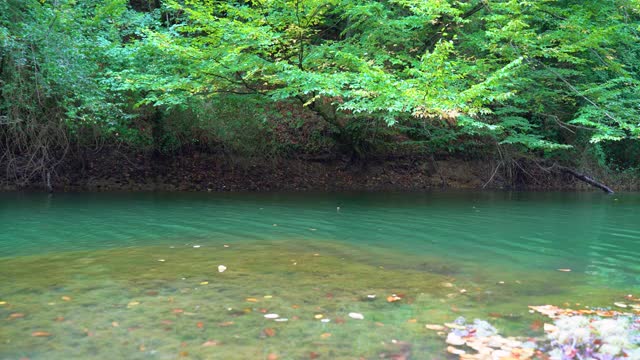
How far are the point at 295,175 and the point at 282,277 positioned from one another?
50.1ft

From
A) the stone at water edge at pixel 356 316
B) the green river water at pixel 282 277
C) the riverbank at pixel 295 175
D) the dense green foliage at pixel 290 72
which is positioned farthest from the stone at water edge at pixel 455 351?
the riverbank at pixel 295 175

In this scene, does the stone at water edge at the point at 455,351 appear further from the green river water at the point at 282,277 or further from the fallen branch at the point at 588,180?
the fallen branch at the point at 588,180

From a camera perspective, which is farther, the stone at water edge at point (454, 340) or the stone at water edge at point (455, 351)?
the stone at water edge at point (454, 340)

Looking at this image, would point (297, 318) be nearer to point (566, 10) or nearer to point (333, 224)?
point (333, 224)

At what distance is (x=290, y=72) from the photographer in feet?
44.1

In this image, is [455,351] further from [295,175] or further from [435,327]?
[295,175]

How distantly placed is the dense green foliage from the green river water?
3225 millimetres

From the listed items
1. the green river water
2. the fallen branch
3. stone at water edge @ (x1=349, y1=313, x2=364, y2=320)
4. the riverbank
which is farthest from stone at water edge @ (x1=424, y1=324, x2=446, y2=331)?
the fallen branch

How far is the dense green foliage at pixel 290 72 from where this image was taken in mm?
13016

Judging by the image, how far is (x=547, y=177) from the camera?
Answer: 23203 mm

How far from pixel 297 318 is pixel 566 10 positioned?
15.8 metres

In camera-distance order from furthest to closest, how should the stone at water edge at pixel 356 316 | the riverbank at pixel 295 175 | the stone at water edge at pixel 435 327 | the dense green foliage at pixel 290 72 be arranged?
the riverbank at pixel 295 175, the dense green foliage at pixel 290 72, the stone at water edge at pixel 356 316, the stone at water edge at pixel 435 327

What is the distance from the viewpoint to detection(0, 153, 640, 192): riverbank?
19.0 metres

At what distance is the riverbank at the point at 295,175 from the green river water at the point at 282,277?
5.98 metres
